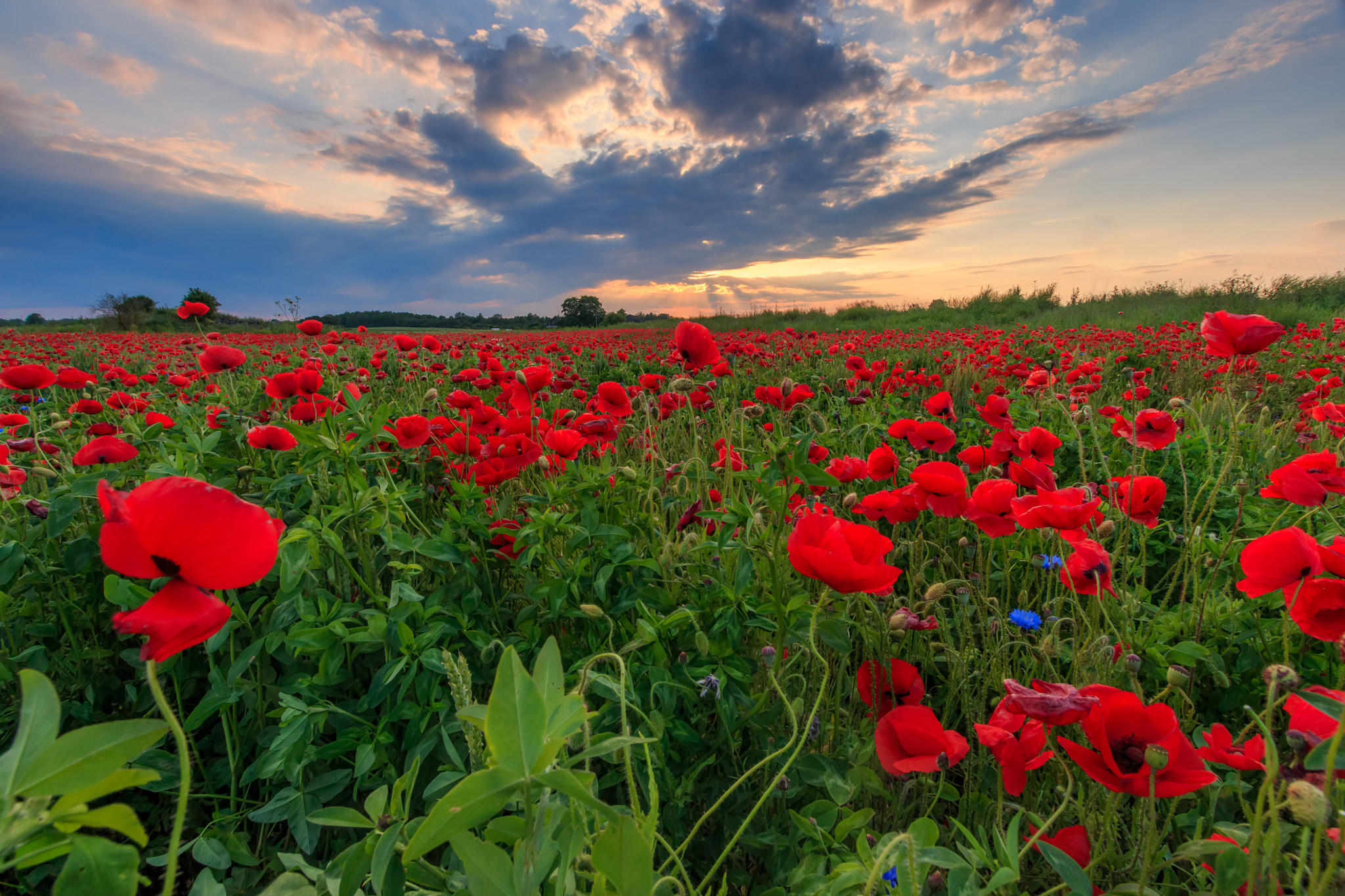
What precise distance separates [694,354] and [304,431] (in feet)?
3.48

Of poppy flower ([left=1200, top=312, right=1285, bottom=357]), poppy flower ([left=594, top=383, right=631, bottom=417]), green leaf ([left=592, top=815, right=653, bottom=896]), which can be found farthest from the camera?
poppy flower ([left=594, top=383, right=631, bottom=417])

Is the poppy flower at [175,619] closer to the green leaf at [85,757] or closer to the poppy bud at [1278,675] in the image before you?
the green leaf at [85,757]

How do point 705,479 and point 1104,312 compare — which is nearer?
point 705,479

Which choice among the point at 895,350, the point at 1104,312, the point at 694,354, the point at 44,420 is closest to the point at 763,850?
the point at 694,354

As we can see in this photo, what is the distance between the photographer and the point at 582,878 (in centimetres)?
85

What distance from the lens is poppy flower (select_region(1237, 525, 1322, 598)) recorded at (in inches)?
39.2

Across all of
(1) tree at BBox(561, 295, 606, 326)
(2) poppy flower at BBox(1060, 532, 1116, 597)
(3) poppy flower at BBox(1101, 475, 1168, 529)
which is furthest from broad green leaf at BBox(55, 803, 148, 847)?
(1) tree at BBox(561, 295, 606, 326)

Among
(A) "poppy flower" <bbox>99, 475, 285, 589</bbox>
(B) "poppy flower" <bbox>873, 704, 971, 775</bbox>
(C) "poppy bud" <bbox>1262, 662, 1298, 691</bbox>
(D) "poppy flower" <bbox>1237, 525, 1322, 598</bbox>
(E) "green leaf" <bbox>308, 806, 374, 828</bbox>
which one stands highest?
(A) "poppy flower" <bbox>99, 475, 285, 589</bbox>

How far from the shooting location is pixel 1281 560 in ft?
3.36

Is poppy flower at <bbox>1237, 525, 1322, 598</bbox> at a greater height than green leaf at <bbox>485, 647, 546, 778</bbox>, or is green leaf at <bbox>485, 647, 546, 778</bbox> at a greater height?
green leaf at <bbox>485, 647, 546, 778</bbox>

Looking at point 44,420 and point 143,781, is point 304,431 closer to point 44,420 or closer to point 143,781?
point 143,781

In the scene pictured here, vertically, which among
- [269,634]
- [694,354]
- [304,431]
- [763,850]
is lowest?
[763,850]

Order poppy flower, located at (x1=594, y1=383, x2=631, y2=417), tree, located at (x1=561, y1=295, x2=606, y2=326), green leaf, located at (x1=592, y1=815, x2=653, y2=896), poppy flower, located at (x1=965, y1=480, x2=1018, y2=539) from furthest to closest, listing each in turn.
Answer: tree, located at (x1=561, y1=295, x2=606, y2=326)
poppy flower, located at (x1=594, y1=383, x2=631, y2=417)
poppy flower, located at (x1=965, y1=480, x2=1018, y2=539)
green leaf, located at (x1=592, y1=815, x2=653, y2=896)

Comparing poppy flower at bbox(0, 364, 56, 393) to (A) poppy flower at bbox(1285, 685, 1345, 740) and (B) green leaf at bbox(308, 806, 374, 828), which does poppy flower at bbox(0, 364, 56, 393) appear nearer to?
(B) green leaf at bbox(308, 806, 374, 828)
